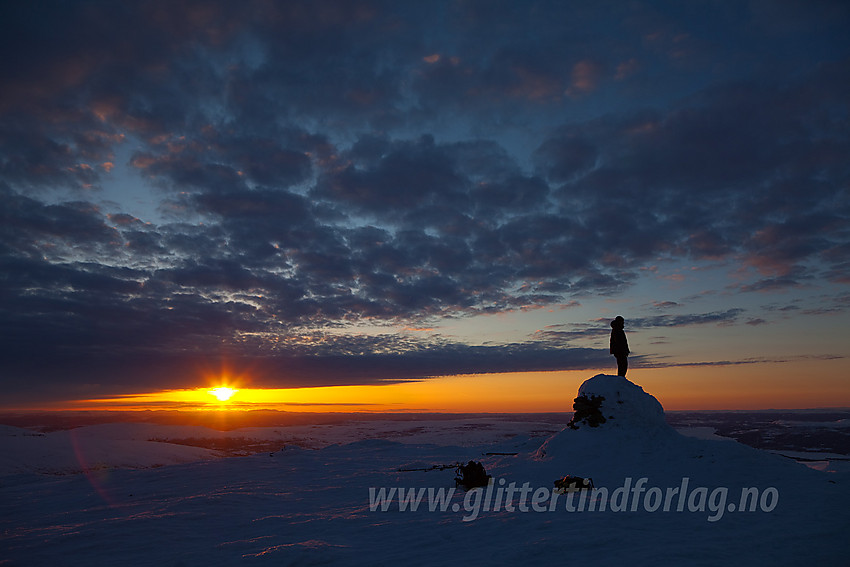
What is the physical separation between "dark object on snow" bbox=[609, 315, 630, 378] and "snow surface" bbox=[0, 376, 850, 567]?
4.56ft

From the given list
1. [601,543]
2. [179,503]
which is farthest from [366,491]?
[601,543]

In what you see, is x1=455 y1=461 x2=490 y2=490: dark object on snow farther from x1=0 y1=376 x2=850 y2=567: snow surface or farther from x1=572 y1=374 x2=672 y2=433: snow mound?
x1=572 y1=374 x2=672 y2=433: snow mound

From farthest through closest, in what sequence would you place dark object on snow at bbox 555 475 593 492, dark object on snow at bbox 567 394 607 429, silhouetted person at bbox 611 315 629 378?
silhouetted person at bbox 611 315 629 378 → dark object on snow at bbox 567 394 607 429 → dark object on snow at bbox 555 475 593 492

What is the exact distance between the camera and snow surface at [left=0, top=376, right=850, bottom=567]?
9.11 meters

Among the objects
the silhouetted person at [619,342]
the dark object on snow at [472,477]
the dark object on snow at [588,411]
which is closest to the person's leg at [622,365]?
Answer: the silhouetted person at [619,342]

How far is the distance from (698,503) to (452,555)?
807 cm

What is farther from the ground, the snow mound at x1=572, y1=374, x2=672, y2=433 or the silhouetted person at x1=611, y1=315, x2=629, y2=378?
the silhouetted person at x1=611, y1=315, x2=629, y2=378

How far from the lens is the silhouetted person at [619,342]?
72.7 ft

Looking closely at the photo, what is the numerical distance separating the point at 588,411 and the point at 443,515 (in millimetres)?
10493

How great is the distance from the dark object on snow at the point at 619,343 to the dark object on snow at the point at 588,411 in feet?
9.27

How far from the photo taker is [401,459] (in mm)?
24562

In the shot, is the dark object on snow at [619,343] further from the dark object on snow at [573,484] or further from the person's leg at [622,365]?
the dark object on snow at [573,484]

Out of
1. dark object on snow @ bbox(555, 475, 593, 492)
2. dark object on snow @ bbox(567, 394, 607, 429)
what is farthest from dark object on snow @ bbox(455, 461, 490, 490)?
dark object on snow @ bbox(567, 394, 607, 429)

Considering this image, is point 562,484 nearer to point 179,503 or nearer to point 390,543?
point 390,543
